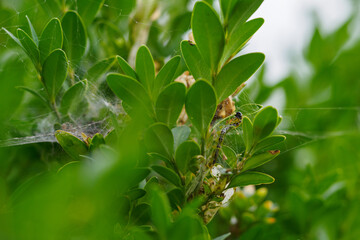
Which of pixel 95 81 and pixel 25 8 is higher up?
pixel 25 8

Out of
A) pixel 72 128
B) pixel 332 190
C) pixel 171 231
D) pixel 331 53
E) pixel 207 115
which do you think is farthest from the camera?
pixel 331 53

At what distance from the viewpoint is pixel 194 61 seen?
73cm

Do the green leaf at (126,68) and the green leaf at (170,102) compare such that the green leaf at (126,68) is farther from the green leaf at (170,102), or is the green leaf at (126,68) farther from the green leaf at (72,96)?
the green leaf at (72,96)

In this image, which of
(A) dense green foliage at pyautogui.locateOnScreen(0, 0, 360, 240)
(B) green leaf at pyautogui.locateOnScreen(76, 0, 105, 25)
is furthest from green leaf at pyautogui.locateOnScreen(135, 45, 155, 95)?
(B) green leaf at pyautogui.locateOnScreen(76, 0, 105, 25)

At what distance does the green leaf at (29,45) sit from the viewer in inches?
28.6

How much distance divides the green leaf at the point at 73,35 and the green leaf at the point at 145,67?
26 centimetres

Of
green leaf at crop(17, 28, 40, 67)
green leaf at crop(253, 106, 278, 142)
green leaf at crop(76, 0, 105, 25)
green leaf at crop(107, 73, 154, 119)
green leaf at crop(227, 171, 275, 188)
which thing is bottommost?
green leaf at crop(227, 171, 275, 188)

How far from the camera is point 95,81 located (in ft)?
3.39

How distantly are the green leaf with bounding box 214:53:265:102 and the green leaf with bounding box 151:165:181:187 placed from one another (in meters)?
0.18

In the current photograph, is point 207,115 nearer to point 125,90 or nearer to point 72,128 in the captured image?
point 125,90

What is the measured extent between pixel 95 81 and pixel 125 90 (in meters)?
0.37

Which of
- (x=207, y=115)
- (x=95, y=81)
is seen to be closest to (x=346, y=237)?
(x=207, y=115)

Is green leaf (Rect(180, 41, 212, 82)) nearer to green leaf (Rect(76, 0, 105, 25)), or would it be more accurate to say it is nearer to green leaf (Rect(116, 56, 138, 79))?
green leaf (Rect(116, 56, 138, 79))

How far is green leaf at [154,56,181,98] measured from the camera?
2.36ft
